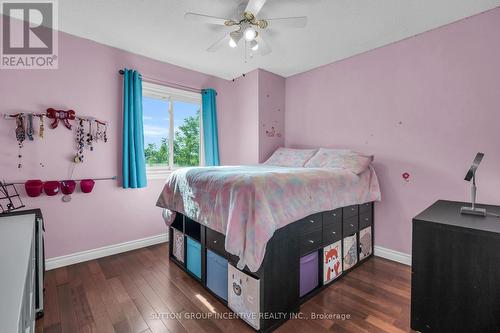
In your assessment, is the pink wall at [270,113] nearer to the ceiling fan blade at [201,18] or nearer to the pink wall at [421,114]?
the pink wall at [421,114]

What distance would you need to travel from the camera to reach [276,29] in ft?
7.63

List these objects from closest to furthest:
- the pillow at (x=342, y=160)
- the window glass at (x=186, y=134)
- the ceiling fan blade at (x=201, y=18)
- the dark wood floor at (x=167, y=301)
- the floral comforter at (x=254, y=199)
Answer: the floral comforter at (x=254, y=199) → the dark wood floor at (x=167, y=301) → the ceiling fan blade at (x=201, y=18) → the pillow at (x=342, y=160) → the window glass at (x=186, y=134)

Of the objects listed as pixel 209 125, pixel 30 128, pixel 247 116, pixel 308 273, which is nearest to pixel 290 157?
pixel 247 116

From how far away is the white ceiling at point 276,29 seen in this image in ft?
6.39

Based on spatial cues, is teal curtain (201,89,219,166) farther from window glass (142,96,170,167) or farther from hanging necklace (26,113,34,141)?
hanging necklace (26,113,34,141)

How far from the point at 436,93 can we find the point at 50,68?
384 cm

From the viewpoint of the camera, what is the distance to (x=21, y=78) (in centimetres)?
218

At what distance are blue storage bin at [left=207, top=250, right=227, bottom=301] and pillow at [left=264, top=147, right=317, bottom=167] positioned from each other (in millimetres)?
1576

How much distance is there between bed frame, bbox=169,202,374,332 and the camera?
152 centimetres

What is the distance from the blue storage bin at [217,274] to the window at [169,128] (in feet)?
5.37

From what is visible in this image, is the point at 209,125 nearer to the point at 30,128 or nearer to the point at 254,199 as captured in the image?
the point at 30,128

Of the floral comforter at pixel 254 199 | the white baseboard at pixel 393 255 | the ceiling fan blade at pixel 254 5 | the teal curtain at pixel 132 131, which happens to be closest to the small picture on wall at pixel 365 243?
the white baseboard at pixel 393 255

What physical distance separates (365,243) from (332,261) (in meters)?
0.70

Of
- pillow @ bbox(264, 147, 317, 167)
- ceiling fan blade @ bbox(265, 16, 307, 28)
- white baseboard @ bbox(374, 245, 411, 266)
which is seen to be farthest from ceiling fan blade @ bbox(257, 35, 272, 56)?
white baseboard @ bbox(374, 245, 411, 266)
